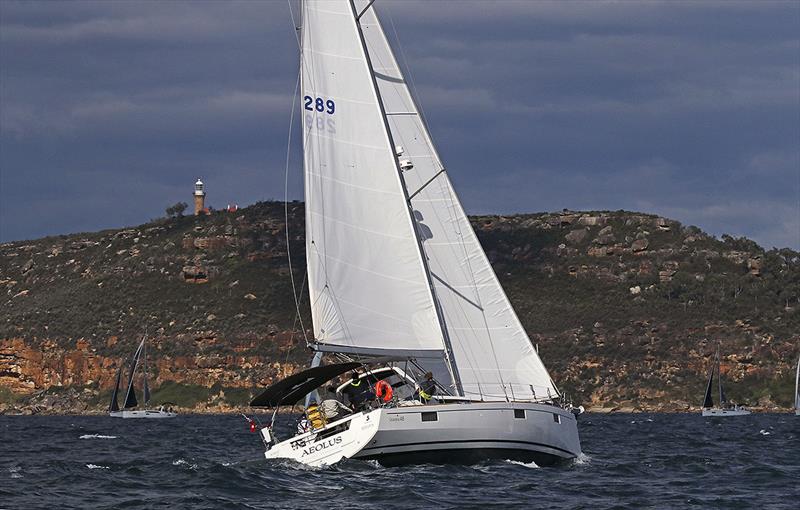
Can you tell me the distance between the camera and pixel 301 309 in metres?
134

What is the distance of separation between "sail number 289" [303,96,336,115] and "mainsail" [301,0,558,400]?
0.9 inches

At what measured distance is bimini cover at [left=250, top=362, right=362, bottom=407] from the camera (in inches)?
1277

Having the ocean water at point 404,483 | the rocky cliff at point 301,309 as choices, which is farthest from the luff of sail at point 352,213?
the rocky cliff at point 301,309

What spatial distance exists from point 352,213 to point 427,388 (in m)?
4.39

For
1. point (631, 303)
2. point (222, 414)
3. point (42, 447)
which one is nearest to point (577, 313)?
Answer: point (631, 303)

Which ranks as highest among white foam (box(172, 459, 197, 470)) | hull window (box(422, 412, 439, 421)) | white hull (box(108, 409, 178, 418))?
white hull (box(108, 409, 178, 418))

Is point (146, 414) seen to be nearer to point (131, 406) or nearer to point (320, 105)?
point (131, 406)

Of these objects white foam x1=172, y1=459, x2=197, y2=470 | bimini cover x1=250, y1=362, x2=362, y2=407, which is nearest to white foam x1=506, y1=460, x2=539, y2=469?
bimini cover x1=250, y1=362, x2=362, y2=407

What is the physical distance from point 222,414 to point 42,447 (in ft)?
208

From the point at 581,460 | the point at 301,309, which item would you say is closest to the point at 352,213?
the point at 581,460

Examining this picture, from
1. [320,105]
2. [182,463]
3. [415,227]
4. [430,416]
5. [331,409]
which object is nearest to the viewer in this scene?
[430,416]

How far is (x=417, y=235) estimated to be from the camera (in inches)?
1282

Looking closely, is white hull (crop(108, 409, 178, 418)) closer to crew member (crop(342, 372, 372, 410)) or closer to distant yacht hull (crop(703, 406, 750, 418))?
distant yacht hull (crop(703, 406, 750, 418))

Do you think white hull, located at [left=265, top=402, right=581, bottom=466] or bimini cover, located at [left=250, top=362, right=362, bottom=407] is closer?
white hull, located at [left=265, top=402, right=581, bottom=466]
